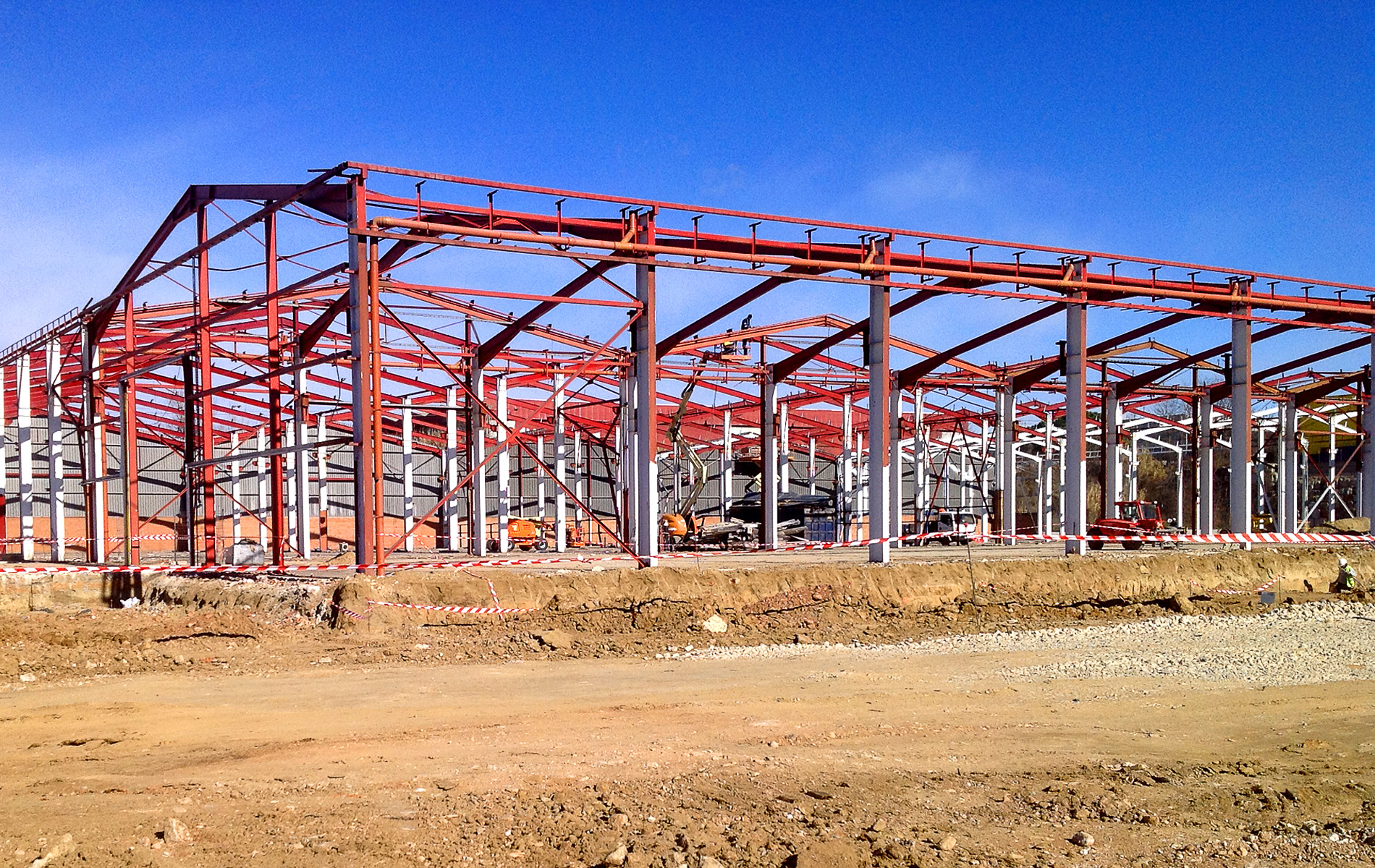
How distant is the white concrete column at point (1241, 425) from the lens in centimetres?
2664

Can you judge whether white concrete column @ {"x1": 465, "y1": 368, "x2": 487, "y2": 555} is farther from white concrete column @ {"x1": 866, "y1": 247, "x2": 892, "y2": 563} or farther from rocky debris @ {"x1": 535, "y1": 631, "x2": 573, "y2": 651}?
white concrete column @ {"x1": 866, "y1": 247, "x2": 892, "y2": 563}

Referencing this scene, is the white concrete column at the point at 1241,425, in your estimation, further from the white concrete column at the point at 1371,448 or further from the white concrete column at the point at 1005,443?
the white concrete column at the point at 1005,443

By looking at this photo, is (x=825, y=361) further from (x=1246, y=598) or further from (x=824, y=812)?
(x=824, y=812)

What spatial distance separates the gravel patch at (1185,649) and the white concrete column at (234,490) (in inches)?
468

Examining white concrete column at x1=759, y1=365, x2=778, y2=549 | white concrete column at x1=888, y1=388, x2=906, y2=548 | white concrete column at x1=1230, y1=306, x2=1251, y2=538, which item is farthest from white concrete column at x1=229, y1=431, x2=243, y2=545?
white concrete column at x1=1230, y1=306, x2=1251, y2=538

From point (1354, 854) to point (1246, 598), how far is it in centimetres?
1573

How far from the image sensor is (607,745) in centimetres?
952

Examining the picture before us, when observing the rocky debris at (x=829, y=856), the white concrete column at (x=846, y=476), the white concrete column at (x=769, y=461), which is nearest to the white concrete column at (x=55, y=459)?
the white concrete column at (x=769, y=461)

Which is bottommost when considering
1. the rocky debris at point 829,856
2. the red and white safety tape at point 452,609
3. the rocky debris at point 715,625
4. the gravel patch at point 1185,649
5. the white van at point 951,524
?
the gravel patch at point 1185,649

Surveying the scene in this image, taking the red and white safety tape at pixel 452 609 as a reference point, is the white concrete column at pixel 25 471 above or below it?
above

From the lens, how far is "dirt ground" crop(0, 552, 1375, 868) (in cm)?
684

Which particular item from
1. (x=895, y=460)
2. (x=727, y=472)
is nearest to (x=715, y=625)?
(x=895, y=460)

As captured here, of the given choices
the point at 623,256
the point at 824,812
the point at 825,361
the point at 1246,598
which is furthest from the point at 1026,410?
the point at 824,812

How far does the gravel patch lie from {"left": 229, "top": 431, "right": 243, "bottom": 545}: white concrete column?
1189 centimetres
